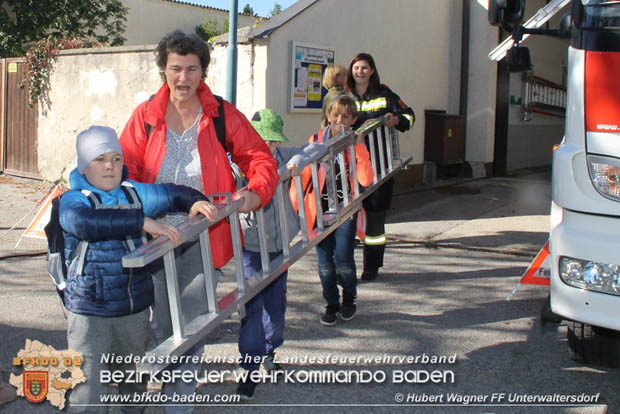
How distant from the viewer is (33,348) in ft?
10.7

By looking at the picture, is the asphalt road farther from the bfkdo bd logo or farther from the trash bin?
the trash bin

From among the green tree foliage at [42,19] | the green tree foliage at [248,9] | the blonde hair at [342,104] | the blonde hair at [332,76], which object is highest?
the green tree foliage at [248,9]

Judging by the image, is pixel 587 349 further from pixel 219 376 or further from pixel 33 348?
pixel 33 348

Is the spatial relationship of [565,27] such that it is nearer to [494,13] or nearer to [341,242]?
[494,13]

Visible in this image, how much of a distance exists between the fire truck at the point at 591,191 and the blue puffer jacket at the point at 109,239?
1.84 meters

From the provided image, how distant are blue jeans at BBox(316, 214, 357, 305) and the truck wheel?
4.95 ft

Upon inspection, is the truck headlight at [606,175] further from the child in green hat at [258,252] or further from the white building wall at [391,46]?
the white building wall at [391,46]

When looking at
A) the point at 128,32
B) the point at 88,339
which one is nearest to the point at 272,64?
the point at 88,339

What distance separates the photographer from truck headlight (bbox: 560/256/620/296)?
317cm

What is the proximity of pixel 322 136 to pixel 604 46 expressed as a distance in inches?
71.8

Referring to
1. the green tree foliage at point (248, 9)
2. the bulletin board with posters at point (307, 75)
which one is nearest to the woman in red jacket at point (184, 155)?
the bulletin board with posters at point (307, 75)

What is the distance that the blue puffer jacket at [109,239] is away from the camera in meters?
2.56

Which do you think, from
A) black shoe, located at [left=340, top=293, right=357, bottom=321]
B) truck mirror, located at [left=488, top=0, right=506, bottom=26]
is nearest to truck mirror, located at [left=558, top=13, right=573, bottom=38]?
truck mirror, located at [left=488, top=0, right=506, bottom=26]

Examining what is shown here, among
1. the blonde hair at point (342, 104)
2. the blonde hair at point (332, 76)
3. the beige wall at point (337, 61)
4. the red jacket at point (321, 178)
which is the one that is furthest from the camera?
the beige wall at point (337, 61)
